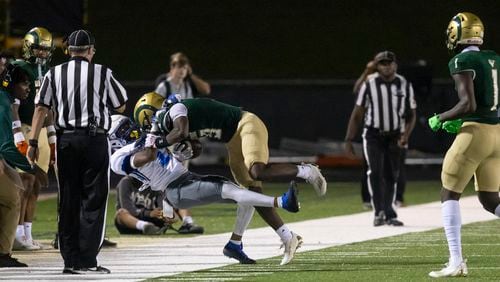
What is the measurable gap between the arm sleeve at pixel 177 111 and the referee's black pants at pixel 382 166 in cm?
421

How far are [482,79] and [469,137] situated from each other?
1.17 feet

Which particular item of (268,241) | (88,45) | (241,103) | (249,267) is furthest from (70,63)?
(241,103)

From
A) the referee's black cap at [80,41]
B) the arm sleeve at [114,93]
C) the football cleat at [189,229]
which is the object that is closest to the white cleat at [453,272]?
the arm sleeve at [114,93]

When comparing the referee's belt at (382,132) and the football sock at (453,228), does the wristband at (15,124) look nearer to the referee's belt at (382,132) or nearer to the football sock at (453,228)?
the football sock at (453,228)

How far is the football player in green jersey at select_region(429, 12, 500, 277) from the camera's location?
8258 mm

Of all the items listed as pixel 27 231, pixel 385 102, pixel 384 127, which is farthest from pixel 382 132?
pixel 27 231

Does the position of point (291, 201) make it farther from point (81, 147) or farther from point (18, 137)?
point (18, 137)

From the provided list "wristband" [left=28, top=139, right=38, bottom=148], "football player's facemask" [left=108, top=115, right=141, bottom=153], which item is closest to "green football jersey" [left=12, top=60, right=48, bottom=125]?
"football player's facemask" [left=108, top=115, right=141, bottom=153]

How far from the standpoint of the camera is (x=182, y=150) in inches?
375

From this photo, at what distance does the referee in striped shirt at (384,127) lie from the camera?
1300cm

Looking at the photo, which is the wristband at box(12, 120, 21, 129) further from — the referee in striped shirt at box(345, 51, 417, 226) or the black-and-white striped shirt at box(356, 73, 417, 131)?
the black-and-white striped shirt at box(356, 73, 417, 131)

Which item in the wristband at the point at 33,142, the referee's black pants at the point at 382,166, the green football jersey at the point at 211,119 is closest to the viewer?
the green football jersey at the point at 211,119

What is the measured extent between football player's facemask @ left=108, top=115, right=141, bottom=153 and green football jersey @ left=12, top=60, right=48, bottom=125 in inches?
26.3

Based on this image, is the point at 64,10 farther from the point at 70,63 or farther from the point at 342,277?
the point at 342,277
